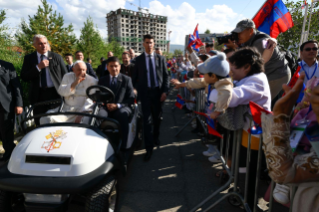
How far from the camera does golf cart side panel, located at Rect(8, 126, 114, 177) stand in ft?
5.97

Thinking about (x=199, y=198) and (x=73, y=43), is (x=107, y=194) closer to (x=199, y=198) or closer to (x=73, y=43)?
(x=199, y=198)

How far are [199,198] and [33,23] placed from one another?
17577 mm

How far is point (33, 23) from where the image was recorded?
49.3 feet

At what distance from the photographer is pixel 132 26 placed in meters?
134

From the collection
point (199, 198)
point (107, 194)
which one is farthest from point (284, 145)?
point (199, 198)

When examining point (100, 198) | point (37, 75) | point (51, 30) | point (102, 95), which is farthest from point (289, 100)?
point (51, 30)

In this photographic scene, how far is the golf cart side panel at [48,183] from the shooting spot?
168 cm

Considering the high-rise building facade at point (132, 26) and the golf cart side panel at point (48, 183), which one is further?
the high-rise building facade at point (132, 26)

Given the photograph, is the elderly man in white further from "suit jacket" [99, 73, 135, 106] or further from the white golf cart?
the white golf cart

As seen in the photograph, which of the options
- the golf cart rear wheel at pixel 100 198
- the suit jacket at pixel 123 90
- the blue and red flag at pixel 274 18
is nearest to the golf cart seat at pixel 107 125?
the suit jacket at pixel 123 90

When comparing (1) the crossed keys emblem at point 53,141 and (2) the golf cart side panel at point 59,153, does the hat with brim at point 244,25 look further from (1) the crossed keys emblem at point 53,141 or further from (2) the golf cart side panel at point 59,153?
(1) the crossed keys emblem at point 53,141

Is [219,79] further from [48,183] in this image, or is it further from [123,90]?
[123,90]

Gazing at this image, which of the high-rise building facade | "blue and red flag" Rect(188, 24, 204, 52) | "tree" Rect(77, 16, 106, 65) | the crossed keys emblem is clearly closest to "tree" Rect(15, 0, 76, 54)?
"tree" Rect(77, 16, 106, 65)

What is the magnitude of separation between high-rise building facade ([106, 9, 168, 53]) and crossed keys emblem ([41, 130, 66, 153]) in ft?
407
